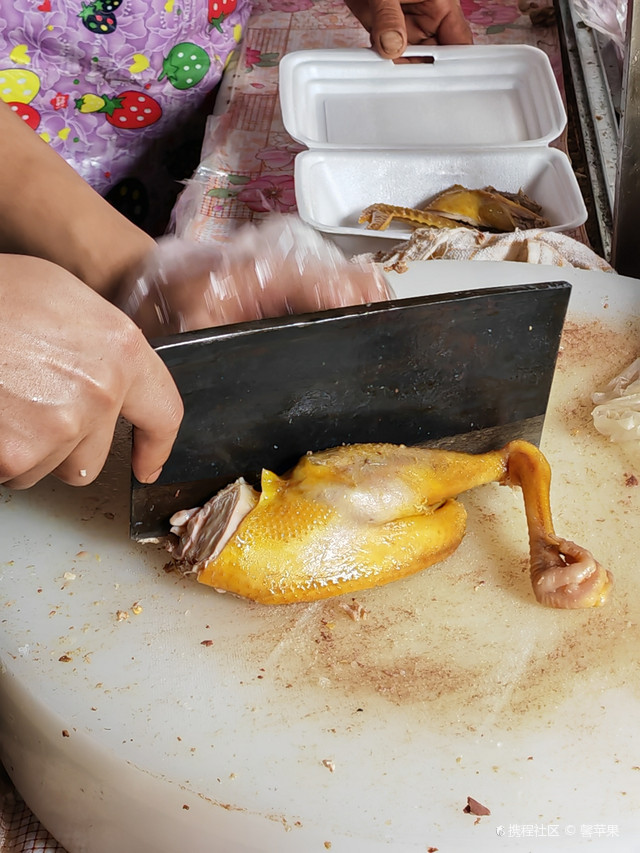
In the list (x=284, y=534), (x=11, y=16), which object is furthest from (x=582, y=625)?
(x=11, y=16)

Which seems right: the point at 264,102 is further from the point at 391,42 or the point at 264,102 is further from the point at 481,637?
the point at 481,637

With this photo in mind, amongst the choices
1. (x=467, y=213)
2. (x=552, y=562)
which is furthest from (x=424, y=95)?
(x=552, y=562)

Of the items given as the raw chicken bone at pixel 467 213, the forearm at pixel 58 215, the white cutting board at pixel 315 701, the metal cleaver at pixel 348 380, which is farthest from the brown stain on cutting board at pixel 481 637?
the raw chicken bone at pixel 467 213

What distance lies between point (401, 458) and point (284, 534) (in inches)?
7.2

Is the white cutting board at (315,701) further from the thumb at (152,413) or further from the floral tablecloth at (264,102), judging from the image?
the floral tablecloth at (264,102)

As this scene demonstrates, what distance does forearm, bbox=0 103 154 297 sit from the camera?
1182 millimetres

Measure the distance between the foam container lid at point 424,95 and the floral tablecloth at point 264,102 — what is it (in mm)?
105

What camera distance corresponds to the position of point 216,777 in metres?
0.85

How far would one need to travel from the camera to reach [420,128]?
215 cm

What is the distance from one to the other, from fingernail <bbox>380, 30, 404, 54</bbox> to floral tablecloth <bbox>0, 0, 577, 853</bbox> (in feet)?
0.98

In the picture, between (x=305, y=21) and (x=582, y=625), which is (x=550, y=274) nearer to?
(x=582, y=625)

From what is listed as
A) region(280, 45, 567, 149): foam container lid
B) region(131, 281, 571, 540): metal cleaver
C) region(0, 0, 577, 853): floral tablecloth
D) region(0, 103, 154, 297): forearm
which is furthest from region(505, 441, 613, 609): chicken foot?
region(280, 45, 567, 149): foam container lid

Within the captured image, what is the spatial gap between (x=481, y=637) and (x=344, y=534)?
0.63 feet

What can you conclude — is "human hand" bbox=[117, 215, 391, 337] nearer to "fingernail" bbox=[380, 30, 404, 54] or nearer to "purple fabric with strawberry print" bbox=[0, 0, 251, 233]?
"purple fabric with strawberry print" bbox=[0, 0, 251, 233]
